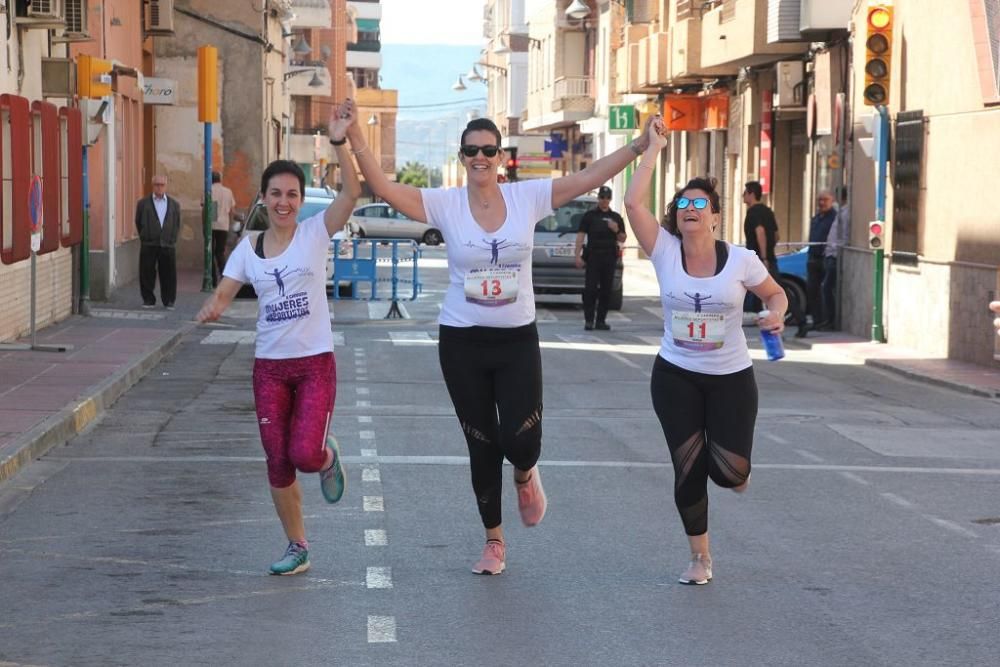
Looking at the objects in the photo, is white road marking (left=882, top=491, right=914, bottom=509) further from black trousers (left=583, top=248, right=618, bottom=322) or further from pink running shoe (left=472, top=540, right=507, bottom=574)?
black trousers (left=583, top=248, right=618, bottom=322)

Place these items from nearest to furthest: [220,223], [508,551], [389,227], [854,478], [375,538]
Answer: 1. [508,551]
2. [375,538]
3. [854,478]
4. [220,223]
5. [389,227]

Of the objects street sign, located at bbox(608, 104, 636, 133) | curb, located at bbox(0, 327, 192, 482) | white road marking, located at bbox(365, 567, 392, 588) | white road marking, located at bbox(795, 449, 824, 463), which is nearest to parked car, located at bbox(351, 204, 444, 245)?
street sign, located at bbox(608, 104, 636, 133)

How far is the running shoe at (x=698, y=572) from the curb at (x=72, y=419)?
4754mm

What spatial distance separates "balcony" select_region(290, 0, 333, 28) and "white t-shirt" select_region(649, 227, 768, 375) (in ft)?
202

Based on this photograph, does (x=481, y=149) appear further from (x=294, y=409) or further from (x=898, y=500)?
(x=898, y=500)

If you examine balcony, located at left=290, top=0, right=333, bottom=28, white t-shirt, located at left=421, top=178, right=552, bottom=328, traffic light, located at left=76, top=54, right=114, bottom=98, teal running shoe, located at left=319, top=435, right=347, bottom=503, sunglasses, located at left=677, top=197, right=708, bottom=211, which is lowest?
teal running shoe, located at left=319, top=435, right=347, bottom=503

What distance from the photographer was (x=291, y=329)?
8.28 metres

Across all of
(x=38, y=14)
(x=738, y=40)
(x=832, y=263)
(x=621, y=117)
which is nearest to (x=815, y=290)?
(x=832, y=263)

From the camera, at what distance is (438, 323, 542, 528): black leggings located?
8.18 m

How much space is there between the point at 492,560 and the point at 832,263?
1808 cm

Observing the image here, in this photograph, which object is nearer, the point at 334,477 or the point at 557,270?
the point at 334,477

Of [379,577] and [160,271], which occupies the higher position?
[160,271]

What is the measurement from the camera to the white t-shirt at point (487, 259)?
8094mm

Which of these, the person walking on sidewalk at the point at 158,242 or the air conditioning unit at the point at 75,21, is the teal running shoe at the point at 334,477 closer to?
the air conditioning unit at the point at 75,21
